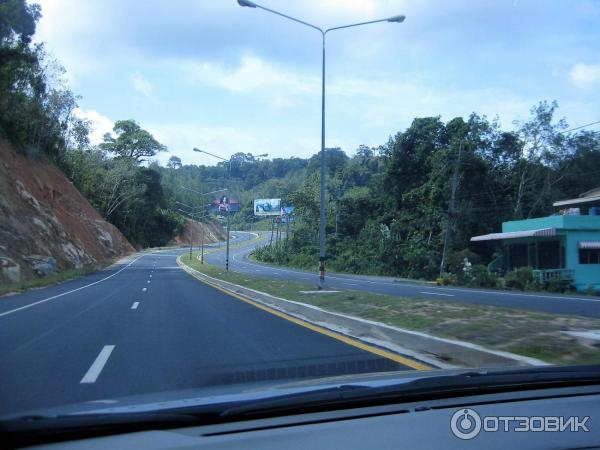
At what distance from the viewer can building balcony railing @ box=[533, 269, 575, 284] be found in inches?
1319

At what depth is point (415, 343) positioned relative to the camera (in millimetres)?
9633

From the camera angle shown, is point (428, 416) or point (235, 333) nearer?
point (428, 416)

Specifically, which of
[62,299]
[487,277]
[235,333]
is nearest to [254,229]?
[487,277]

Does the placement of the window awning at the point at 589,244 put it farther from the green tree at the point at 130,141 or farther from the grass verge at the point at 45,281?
the green tree at the point at 130,141

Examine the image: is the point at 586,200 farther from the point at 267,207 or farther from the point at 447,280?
the point at 267,207

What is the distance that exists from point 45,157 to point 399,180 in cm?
3407

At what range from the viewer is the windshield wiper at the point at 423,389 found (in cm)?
367

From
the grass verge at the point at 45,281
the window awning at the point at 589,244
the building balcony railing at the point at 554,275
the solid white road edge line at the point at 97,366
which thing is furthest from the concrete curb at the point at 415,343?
the window awning at the point at 589,244

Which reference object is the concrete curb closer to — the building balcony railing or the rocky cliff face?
the building balcony railing

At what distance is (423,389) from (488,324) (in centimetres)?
704

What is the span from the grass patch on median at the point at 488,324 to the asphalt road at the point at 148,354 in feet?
5.26

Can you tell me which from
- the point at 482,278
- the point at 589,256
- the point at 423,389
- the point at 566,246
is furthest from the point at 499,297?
the point at 423,389

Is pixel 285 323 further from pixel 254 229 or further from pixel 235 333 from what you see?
pixel 254 229

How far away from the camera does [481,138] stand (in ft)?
163
